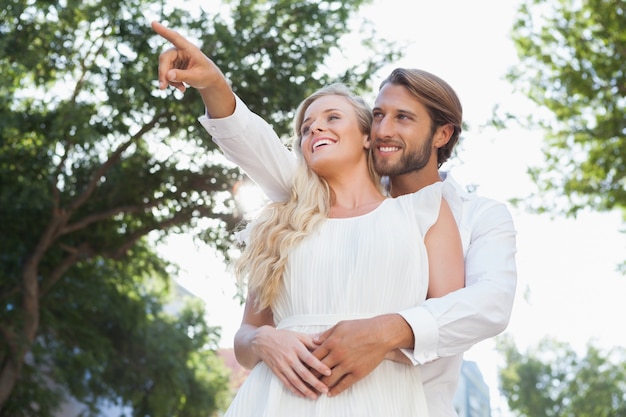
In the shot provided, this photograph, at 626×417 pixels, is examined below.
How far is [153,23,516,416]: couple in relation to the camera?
9.05ft

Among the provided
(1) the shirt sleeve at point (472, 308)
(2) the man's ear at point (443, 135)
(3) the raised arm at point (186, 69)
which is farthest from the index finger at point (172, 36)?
(2) the man's ear at point (443, 135)

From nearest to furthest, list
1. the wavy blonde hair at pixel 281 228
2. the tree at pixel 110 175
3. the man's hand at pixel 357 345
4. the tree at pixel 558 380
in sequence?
1. the man's hand at pixel 357 345
2. the wavy blonde hair at pixel 281 228
3. the tree at pixel 110 175
4. the tree at pixel 558 380

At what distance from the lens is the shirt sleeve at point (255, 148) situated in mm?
3170

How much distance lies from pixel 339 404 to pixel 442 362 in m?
0.47

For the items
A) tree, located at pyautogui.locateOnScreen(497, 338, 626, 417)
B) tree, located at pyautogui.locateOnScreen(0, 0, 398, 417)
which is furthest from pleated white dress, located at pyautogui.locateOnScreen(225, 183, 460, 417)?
tree, located at pyautogui.locateOnScreen(497, 338, 626, 417)

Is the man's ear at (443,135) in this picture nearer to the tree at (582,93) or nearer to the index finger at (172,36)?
the index finger at (172,36)

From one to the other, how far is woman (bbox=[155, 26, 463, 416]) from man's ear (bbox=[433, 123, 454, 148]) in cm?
39

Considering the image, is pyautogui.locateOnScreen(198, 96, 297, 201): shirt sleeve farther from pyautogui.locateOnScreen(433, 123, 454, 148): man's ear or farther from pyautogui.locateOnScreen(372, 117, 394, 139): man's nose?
pyautogui.locateOnScreen(433, 123, 454, 148): man's ear

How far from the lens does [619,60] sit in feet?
44.9

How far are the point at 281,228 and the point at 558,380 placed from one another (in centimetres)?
A: 4516

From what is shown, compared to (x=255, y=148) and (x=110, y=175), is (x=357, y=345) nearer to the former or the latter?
(x=255, y=148)

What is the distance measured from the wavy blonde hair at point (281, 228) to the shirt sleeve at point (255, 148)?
0.06 m

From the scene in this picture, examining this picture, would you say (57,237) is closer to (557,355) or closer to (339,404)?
(339,404)

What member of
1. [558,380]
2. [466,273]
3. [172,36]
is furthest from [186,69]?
[558,380]
